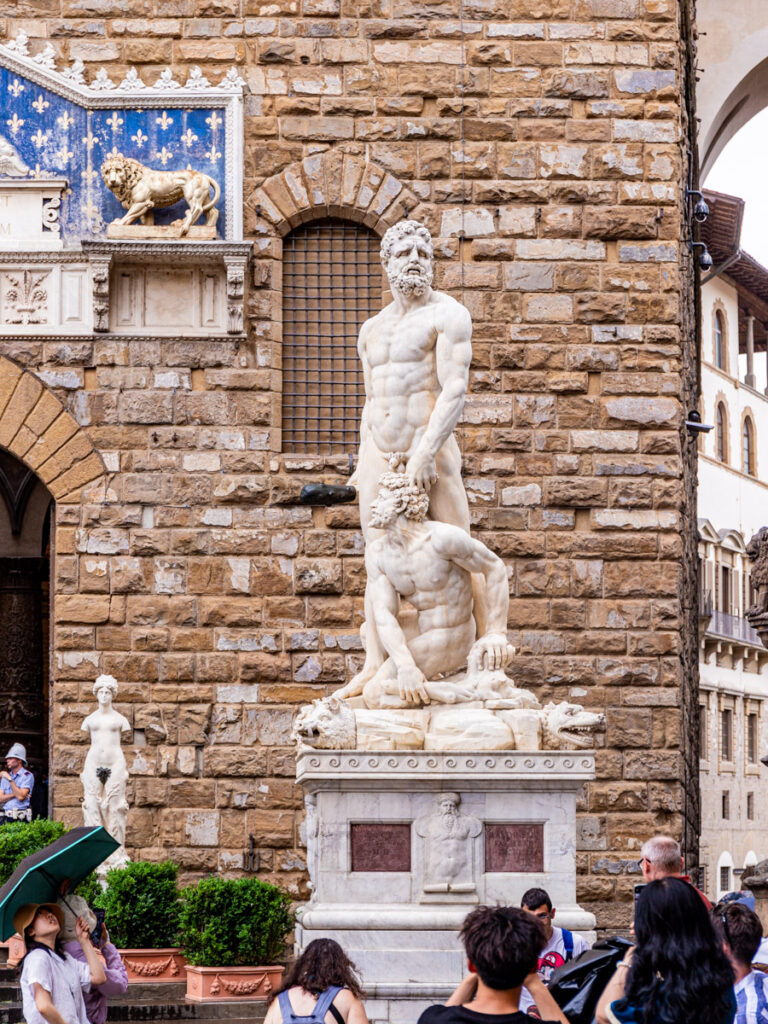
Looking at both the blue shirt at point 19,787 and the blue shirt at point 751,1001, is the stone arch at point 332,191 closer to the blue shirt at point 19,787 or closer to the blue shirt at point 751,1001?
the blue shirt at point 19,787

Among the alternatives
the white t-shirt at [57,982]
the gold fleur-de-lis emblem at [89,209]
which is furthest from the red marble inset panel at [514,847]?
the gold fleur-de-lis emblem at [89,209]

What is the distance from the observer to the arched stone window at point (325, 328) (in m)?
16.2

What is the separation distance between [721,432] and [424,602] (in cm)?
3749

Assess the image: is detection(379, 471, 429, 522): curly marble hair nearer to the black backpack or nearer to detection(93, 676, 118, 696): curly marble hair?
detection(93, 676, 118, 696): curly marble hair

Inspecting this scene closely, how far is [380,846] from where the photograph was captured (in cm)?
1043

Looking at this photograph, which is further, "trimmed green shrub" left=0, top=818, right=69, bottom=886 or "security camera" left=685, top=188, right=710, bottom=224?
"security camera" left=685, top=188, right=710, bottom=224

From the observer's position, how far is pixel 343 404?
16.3 metres

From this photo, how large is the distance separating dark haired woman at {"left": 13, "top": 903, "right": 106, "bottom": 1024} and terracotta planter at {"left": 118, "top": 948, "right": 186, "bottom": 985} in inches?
221

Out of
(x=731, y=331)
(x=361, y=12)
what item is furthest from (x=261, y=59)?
(x=731, y=331)

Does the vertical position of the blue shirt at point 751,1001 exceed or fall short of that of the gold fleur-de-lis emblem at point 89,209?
it falls short

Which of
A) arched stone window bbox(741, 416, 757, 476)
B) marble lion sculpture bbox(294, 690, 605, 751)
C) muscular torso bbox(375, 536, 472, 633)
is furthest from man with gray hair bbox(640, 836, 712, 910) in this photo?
arched stone window bbox(741, 416, 757, 476)

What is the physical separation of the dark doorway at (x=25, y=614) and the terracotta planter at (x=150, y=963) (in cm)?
656

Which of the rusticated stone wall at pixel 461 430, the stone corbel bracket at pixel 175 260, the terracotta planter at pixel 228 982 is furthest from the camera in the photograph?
the stone corbel bracket at pixel 175 260

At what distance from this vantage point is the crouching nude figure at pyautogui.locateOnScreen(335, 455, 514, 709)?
36.0ft
